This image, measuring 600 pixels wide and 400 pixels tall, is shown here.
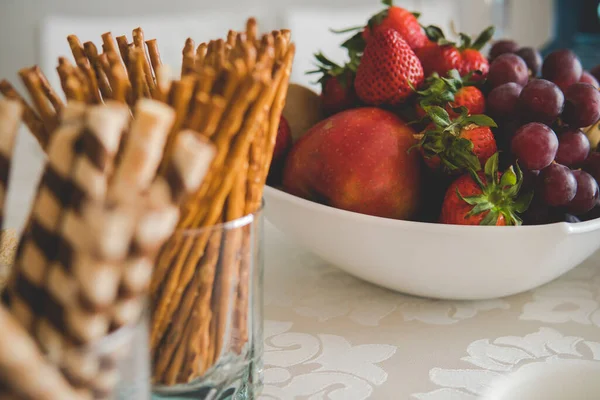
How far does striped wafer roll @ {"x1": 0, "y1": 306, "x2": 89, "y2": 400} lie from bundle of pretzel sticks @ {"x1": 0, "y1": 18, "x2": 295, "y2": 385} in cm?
10

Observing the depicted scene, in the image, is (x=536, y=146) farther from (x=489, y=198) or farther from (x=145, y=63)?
(x=145, y=63)

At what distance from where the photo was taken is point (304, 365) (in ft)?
1.47

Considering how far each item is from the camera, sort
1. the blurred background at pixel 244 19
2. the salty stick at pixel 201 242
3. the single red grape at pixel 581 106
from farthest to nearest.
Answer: the blurred background at pixel 244 19 < the single red grape at pixel 581 106 < the salty stick at pixel 201 242

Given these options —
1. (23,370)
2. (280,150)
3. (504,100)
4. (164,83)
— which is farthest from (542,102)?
(23,370)

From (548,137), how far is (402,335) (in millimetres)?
200

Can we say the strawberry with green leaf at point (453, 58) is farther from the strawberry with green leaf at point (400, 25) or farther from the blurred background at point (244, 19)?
the blurred background at point (244, 19)

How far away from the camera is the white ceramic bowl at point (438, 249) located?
46cm

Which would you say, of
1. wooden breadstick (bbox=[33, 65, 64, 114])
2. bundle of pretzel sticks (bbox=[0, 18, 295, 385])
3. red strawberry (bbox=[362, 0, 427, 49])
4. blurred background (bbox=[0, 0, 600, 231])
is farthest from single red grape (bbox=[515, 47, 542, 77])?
blurred background (bbox=[0, 0, 600, 231])

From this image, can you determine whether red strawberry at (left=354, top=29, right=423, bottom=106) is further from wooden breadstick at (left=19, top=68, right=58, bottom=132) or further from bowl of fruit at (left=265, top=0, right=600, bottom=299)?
wooden breadstick at (left=19, top=68, right=58, bottom=132)

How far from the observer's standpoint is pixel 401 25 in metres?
0.63

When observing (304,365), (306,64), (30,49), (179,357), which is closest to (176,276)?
(179,357)

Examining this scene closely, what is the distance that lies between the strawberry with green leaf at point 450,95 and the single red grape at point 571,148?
0.08 m

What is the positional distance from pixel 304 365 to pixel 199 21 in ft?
5.50

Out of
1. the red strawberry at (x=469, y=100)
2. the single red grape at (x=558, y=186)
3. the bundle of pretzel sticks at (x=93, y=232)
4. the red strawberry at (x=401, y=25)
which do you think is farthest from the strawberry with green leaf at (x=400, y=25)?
the bundle of pretzel sticks at (x=93, y=232)
